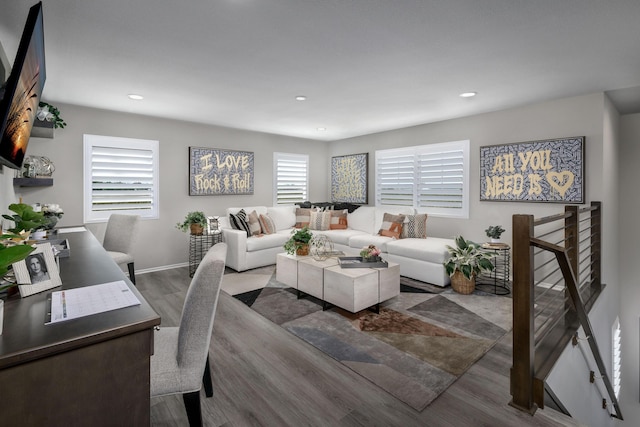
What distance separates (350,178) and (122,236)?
415 cm

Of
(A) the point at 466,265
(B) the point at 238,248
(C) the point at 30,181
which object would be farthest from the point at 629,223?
(C) the point at 30,181

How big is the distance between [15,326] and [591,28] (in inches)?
137

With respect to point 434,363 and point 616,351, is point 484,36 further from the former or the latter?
point 616,351

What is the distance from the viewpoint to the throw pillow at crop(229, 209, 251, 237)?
16.6ft

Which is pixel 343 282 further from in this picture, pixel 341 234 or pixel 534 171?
pixel 534 171

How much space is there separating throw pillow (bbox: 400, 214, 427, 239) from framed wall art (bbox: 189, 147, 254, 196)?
280cm

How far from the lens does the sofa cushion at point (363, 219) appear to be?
5.55 metres

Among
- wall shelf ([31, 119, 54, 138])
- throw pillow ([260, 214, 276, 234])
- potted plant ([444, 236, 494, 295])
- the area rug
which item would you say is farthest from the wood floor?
throw pillow ([260, 214, 276, 234])

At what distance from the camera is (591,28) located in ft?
7.34

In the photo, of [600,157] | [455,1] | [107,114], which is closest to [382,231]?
[600,157]

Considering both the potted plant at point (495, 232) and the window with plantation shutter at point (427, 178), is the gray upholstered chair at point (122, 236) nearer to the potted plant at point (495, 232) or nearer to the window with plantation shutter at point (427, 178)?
the window with plantation shutter at point (427, 178)

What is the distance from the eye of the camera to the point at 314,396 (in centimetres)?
198

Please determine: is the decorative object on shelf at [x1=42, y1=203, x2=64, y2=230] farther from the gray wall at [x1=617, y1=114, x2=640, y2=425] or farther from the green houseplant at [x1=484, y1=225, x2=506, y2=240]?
the gray wall at [x1=617, y1=114, x2=640, y2=425]

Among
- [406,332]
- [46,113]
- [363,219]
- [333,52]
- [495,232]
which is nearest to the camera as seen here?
[333,52]
